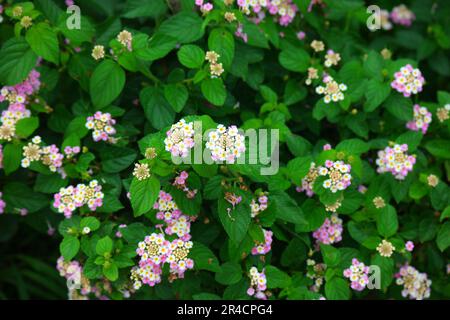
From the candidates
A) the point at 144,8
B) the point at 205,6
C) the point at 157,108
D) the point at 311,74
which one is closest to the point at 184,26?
the point at 205,6

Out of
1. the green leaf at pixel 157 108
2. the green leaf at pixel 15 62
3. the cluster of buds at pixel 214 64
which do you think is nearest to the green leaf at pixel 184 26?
the cluster of buds at pixel 214 64

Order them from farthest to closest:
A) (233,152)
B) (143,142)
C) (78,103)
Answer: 1. (78,103)
2. (143,142)
3. (233,152)

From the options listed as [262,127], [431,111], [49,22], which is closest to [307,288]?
[262,127]

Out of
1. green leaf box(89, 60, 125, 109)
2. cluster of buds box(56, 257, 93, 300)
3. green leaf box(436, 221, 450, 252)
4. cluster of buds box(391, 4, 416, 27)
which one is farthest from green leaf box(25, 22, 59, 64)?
cluster of buds box(391, 4, 416, 27)

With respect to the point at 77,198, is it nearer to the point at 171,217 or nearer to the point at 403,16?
the point at 171,217

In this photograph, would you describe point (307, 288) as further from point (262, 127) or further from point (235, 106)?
point (235, 106)

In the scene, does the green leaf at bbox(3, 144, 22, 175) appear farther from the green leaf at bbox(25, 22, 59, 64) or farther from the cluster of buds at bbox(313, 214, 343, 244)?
the cluster of buds at bbox(313, 214, 343, 244)
